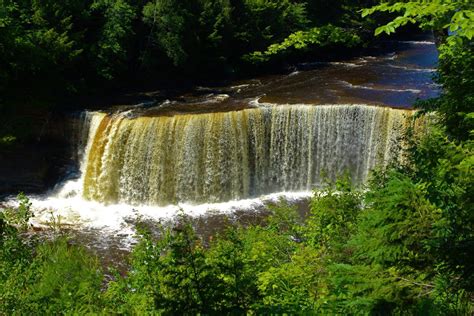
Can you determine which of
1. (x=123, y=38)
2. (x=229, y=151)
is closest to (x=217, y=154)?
(x=229, y=151)

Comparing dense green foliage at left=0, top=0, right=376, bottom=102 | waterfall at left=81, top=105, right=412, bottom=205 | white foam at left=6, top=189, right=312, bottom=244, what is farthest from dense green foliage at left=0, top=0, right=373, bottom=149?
waterfall at left=81, top=105, right=412, bottom=205

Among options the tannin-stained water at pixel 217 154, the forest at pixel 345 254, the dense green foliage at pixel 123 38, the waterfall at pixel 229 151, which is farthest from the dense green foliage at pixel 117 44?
the forest at pixel 345 254

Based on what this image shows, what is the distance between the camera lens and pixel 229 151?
49.7 ft

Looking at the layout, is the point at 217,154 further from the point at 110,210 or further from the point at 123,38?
the point at 123,38

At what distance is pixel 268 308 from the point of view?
413cm

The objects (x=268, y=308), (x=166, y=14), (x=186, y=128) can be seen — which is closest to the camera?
(x=268, y=308)

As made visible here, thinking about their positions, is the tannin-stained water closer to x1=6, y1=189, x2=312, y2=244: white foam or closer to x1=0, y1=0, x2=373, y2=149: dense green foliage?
x1=6, y1=189, x2=312, y2=244: white foam

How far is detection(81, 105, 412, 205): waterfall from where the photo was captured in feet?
48.8

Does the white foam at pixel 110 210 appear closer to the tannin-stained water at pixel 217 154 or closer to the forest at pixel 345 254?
the tannin-stained water at pixel 217 154

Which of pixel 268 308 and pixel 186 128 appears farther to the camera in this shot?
pixel 186 128

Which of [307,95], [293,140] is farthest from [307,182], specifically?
[307,95]

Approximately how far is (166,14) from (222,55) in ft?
10.8

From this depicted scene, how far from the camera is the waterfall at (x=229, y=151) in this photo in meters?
14.9

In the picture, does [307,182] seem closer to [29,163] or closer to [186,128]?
[186,128]
